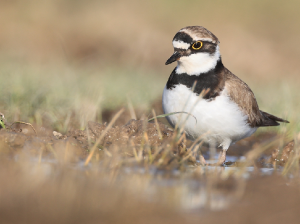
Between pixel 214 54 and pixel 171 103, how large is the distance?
2.54ft

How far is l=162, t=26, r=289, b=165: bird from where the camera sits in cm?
417

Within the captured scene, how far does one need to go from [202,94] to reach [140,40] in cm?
954

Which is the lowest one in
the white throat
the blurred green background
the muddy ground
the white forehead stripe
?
→ the blurred green background

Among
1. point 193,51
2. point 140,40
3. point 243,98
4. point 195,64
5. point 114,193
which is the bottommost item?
point 140,40

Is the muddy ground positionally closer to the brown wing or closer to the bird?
the bird

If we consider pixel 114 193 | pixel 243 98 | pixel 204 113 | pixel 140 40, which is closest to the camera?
pixel 114 193

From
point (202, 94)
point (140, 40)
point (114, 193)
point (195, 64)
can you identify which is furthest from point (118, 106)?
point (140, 40)

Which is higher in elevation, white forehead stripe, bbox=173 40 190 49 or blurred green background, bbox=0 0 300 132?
white forehead stripe, bbox=173 40 190 49

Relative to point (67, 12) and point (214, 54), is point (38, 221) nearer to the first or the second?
point (214, 54)

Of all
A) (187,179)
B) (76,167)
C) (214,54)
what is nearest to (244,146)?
(214,54)

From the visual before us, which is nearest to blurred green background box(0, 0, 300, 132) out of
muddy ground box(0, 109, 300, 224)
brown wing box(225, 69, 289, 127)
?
brown wing box(225, 69, 289, 127)

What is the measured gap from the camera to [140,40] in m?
13.4

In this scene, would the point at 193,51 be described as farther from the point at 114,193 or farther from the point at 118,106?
the point at 114,193

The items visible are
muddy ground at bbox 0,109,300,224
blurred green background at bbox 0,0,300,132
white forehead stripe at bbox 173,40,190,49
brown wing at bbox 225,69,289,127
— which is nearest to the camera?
muddy ground at bbox 0,109,300,224
